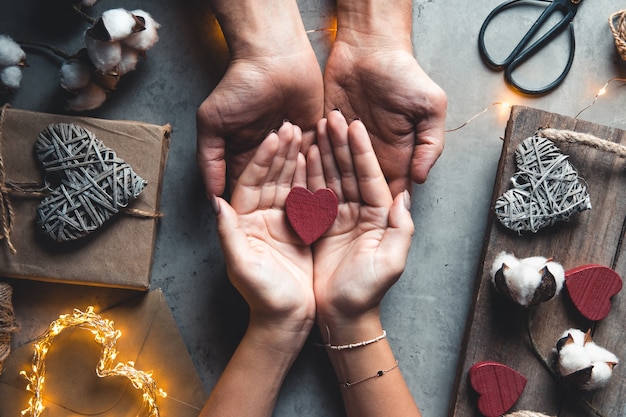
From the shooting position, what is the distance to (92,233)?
1.71 metres

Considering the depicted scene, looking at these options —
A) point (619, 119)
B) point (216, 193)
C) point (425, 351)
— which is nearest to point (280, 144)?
point (216, 193)

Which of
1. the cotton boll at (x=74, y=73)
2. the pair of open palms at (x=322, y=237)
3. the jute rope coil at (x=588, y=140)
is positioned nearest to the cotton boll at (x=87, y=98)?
the cotton boll at (x=74, y=73)

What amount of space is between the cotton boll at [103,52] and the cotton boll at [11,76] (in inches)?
9.2

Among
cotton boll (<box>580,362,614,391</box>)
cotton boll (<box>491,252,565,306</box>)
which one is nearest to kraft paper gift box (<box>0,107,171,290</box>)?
cotton boll (<box>491,252,565,306</box>)

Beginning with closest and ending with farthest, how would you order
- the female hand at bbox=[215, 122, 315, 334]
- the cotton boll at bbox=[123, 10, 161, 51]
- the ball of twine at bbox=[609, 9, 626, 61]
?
the female hand at bbox=[215, 122, 315, 334]
the cotton boll at bbox=[123, 10, 161, 51]
the ball of twine at bbox=[609, 9, 626, 61]

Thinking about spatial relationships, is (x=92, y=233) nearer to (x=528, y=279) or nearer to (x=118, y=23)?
(x=118, y=23)

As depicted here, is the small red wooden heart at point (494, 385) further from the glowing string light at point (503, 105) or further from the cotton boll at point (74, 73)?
the cotton boll at point (74, 73)

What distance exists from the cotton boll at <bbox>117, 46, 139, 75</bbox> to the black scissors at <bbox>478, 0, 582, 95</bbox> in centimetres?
100

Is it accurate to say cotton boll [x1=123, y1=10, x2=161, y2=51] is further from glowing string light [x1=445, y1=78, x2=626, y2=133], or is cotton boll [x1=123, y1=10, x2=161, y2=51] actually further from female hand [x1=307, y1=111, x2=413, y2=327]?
glowing string light [x1=445, y1=78, x2=626, y2=133]

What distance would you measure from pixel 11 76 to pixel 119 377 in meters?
0.90

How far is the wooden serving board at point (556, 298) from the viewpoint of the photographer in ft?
5.70

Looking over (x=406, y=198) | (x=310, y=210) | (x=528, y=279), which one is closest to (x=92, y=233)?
(x=310, y=210)

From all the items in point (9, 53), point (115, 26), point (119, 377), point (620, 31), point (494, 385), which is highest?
point (620, 31)

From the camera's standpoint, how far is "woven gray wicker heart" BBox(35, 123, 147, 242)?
165 cm
